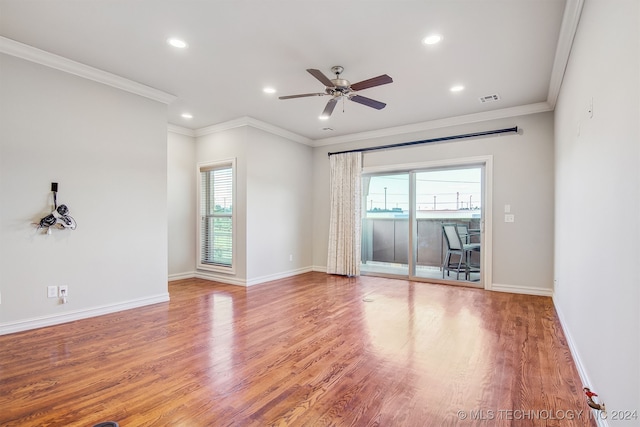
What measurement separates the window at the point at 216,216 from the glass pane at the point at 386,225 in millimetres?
2602

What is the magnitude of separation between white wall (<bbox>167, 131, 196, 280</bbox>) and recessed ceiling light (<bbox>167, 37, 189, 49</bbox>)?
9.53 ft

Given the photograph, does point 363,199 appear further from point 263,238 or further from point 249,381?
point 249,381

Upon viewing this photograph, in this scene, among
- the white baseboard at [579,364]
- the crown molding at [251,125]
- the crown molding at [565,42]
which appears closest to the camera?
the white baseboard at [579,364]

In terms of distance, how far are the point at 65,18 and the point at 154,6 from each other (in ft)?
2.77

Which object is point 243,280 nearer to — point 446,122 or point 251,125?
point 251,125

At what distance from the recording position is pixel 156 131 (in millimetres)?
4262

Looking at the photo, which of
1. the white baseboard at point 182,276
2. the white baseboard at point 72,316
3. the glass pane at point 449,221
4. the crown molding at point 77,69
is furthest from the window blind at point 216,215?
the glass pane at point 449,221

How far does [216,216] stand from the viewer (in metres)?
5.87

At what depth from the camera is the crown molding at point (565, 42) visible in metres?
2.38

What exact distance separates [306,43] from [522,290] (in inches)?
178

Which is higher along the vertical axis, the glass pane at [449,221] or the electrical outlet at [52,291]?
the glass pane at [449,221]

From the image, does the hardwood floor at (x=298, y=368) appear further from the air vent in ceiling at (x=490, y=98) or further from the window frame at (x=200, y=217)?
the air vent in ceiling at (x=490, y=98)

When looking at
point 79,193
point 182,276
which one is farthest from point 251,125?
point 182,276

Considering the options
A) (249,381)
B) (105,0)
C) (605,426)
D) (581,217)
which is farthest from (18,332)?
(581,217)
